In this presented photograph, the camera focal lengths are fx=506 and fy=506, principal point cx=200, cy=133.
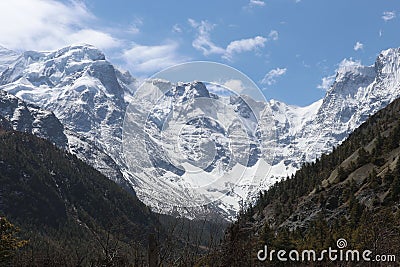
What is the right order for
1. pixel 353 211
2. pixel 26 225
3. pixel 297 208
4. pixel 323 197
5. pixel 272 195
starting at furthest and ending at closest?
pixel 26 225
pixel 272 195
pixel 297 208
pixel 323 197
pixel 353 211

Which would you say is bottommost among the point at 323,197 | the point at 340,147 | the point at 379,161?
the point at 323,197

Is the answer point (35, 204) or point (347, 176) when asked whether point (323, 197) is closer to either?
point (347, 176)

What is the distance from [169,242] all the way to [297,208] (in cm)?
8934

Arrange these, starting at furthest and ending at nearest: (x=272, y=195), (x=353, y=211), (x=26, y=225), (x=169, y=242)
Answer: (x=26, y=225) < (x=272, y=195) < (x=353, y=211) < (x=169, y=242)

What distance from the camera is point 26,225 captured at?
181 meters

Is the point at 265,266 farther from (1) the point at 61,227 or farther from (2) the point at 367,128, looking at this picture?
(1) the point at 61,227

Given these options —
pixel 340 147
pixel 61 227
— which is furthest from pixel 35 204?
pixel 340 147

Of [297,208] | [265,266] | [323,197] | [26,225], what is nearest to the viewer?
[265,266]

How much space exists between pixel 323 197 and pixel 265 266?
5560cm

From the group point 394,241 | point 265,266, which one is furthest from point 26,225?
point 394,241

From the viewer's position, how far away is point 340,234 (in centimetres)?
7075

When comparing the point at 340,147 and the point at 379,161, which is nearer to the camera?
the point at 379,161

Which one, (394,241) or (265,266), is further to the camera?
(265,266)

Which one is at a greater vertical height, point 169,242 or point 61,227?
point 61,227
